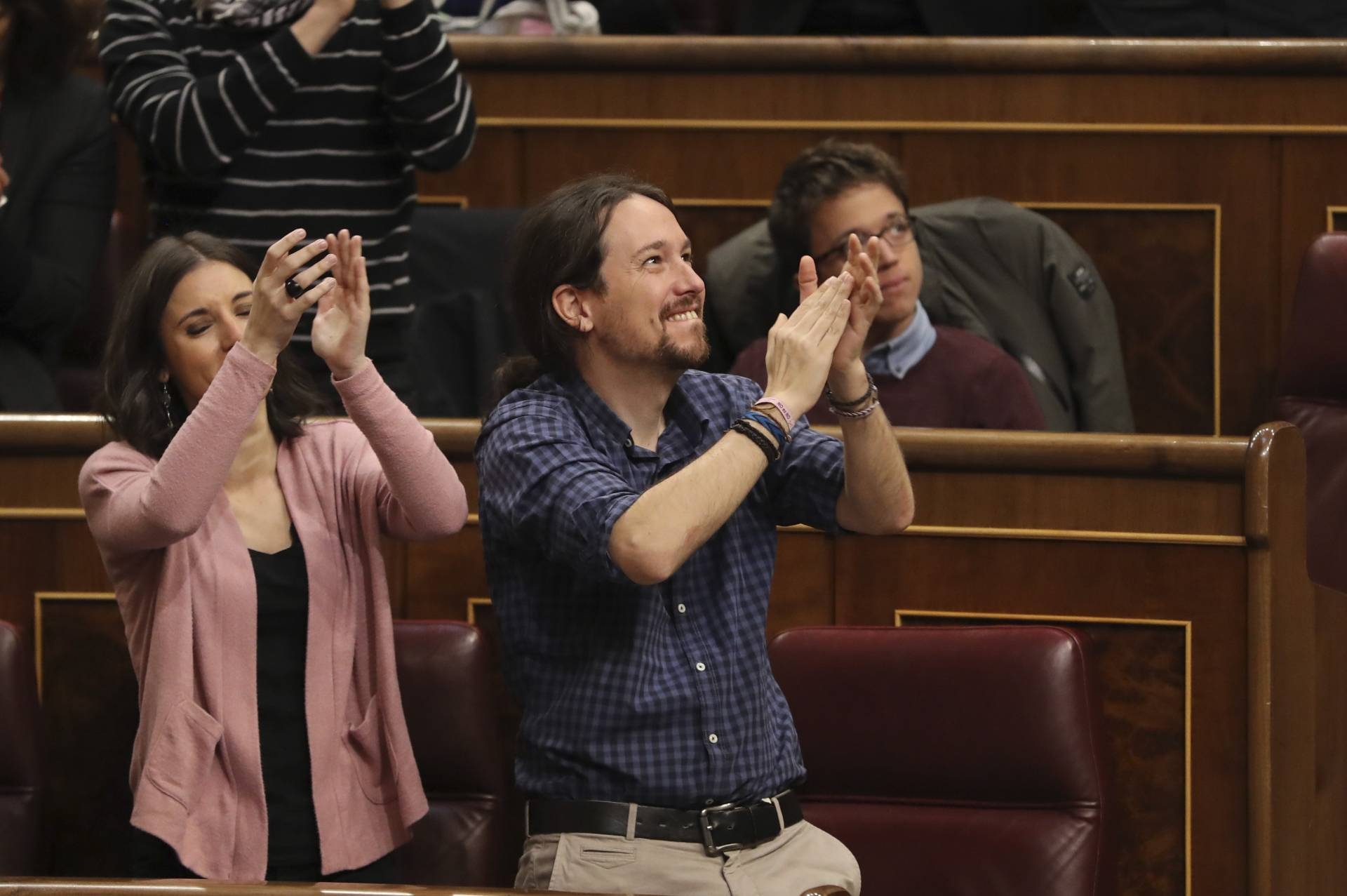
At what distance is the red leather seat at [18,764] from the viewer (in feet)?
4.66

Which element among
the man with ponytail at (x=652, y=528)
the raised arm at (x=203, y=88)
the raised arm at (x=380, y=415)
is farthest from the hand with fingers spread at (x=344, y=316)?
the raised arm at (x=203, y=88)

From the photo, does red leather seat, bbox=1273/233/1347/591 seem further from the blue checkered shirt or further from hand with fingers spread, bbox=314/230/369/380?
hand with fingers spread, bbox=314/230/369/380

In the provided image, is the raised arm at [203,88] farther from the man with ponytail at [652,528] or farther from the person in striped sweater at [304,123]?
the man with ponytail at [652,528]

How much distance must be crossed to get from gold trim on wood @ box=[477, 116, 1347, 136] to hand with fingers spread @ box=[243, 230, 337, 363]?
3.68 ft

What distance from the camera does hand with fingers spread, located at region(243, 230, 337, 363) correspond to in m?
1.18

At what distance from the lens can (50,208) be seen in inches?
73.2

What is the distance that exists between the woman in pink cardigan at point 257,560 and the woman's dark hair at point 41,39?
1.93 ft

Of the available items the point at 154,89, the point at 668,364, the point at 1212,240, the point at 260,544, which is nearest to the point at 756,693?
the point at 668,364

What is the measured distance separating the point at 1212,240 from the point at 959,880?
1.08m

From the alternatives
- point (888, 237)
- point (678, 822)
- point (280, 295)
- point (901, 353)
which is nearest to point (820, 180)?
point (888, 237)

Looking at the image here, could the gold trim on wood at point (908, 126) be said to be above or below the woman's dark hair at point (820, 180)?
above

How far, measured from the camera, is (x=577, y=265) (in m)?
1.20

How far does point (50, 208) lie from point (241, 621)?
0.78 metres

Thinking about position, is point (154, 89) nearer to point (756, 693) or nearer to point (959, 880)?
point (756, 693)
